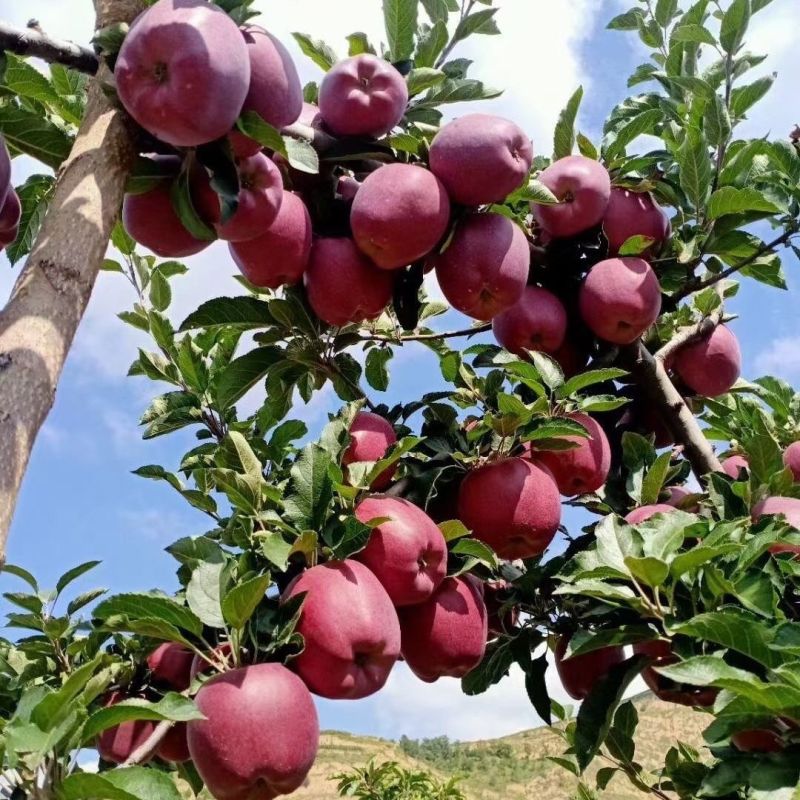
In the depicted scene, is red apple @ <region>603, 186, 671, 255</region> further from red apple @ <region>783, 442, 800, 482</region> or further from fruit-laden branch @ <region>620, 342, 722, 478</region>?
red apple @ <region>783, 442, 800, 482</region>

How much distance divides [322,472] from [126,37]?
0.70m

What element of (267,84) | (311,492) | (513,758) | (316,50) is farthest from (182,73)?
(513,758)

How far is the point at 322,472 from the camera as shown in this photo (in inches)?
55.6

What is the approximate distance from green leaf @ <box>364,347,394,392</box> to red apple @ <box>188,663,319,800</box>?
1090 mm

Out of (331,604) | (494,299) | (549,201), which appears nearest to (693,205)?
(549,201)

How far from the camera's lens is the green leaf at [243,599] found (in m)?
1.17

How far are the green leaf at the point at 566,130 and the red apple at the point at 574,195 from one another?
136 millimetres

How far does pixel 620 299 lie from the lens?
1.75 meters

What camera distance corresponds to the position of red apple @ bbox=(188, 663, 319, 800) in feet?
3.84

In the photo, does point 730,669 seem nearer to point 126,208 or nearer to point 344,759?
point 126,208

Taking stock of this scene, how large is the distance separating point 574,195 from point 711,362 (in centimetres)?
59

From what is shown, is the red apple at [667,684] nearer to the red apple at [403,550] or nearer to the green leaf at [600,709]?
the green leaf at [600,709]

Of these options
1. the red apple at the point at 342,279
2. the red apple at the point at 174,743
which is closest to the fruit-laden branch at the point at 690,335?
the red apple at the point at 342,279

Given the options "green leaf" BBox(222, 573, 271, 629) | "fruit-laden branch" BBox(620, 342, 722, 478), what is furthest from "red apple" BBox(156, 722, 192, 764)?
"fruit-laden branch" BBox(620, 342, 722, 478)
